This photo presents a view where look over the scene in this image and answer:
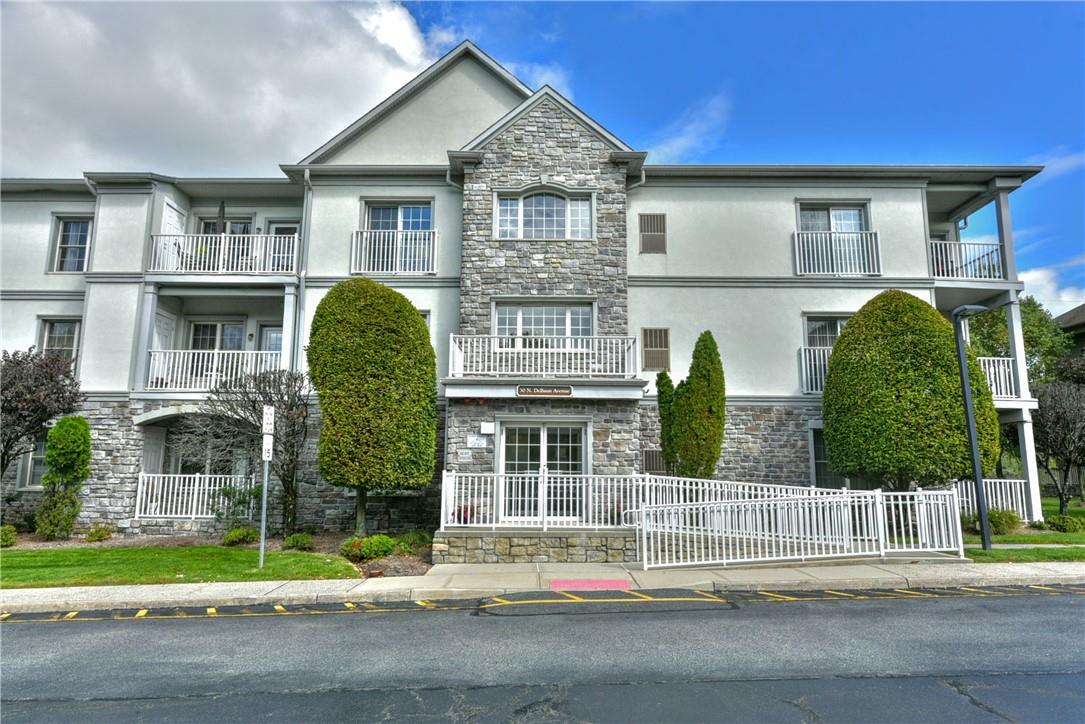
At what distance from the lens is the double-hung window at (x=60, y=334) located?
17422 mm

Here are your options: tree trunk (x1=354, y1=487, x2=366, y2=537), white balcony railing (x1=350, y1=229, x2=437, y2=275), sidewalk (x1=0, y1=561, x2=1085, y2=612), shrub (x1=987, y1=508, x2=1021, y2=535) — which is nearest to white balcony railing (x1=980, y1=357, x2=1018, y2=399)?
shrub (x1=987, y1=508, x2=1021, y2=535)

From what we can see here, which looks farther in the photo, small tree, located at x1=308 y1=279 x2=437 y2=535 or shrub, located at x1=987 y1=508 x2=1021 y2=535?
shrub, located at x1=987 y1=508 x2=1021 y2=535

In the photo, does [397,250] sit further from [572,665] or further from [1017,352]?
[1017,352]

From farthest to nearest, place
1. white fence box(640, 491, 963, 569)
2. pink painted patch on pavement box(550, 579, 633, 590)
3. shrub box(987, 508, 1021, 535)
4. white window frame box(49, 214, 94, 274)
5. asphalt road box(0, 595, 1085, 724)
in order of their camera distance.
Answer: white window frame box(49, 214, 94, 274) → shrub box(987, 508, 1021, 535) → white fence box(640, 491, 963, 569) → pink painted patch on pavement box(550, 579, 633, 590) → asphalt road box(0, 595, 1085, 724)

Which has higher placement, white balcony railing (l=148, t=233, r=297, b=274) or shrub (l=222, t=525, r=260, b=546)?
white balcony railing (l=148, t=233, r=297, b=274)

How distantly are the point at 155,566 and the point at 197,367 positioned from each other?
7.06 meters

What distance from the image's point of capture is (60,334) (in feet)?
57.6

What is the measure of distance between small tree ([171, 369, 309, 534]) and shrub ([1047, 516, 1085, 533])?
60.3 feet

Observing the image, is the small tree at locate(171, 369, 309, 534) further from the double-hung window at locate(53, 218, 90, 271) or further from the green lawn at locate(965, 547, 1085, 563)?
the green lawn at locate(965, 547, 1085, 563)

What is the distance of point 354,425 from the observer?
12117 millimetres

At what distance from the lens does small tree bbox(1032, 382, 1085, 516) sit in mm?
17453

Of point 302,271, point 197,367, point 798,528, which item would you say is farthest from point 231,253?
point 798,528

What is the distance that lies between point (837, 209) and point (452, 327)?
11.6 meters

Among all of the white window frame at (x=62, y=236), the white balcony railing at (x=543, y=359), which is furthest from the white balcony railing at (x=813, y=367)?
the white window frame at (x=62, y=236)
